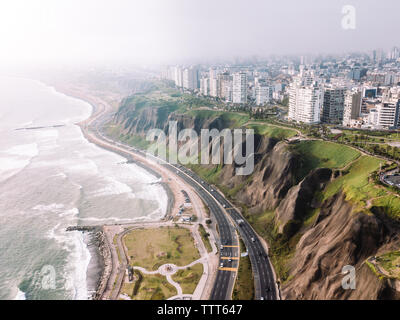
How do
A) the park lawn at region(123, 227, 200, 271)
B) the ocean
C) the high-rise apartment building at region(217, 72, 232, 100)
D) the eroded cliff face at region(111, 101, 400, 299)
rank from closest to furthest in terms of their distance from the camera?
the eroded cliff face at region(111, 101, 400, 299) → the ocean → the park lawn at region(123, 227, 200, 271) → the high-rise apartment building at region(217, 72, 232, 100)

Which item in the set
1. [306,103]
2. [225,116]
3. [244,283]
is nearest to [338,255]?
[244,283]

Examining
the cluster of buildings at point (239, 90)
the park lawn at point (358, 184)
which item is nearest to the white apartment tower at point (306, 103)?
the cluster of buildings at point (239, 90)

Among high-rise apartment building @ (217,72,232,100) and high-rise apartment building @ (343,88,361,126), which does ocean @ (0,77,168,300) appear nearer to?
high-rise apartment building @ (343,88,361,126)

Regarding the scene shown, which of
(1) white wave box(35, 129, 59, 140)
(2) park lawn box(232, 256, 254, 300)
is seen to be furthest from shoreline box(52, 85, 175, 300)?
(1) white wave box(35, 129, 59, 140)

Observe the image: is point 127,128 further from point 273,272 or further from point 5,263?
point 273,272

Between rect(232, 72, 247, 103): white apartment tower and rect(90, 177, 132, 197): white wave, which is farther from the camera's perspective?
rect(232, 72, 247, 103): white apartment tower
